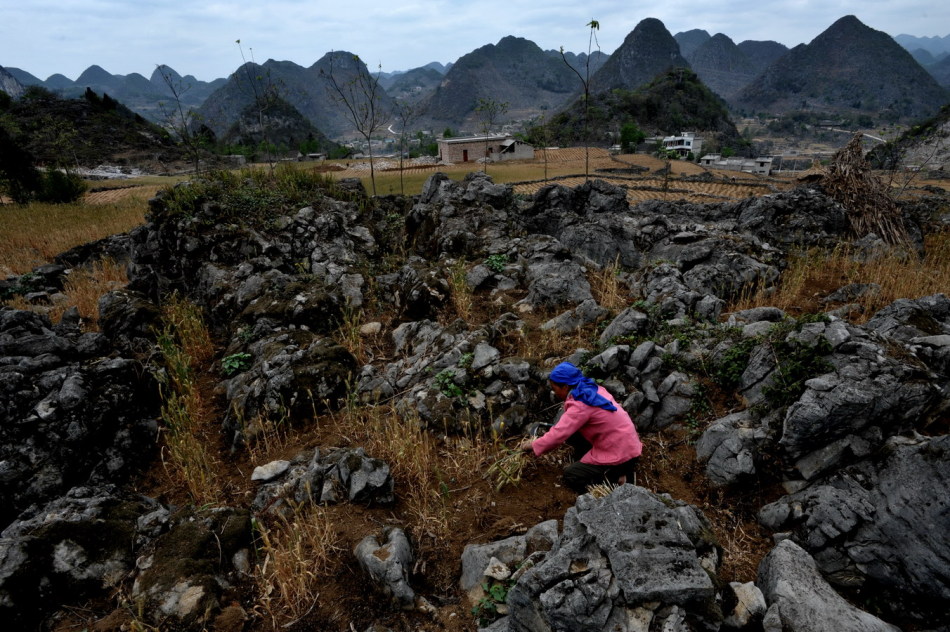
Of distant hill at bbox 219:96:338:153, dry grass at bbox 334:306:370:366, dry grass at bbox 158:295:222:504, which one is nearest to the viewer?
dry grass at bbox 158:295:222:504

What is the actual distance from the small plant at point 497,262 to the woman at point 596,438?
15.3 ft

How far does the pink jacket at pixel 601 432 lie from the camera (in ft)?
12.7

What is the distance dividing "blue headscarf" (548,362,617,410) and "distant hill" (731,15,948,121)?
195383 mm

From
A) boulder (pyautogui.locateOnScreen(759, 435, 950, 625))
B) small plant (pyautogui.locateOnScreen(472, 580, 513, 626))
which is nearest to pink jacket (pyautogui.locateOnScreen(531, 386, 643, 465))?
boulder (pyautogui.locateOnScreen(759, 435, 950, 625))

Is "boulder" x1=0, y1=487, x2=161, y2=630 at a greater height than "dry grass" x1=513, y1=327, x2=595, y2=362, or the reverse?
"dry grass" x1=513, y1=327, x2=595, y2=362

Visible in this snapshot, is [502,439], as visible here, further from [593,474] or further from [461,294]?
[461,294]

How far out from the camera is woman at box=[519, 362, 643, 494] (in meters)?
3.88

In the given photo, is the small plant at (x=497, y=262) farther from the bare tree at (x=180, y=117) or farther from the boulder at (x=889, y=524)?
the bare tree at (x=180, y=117)

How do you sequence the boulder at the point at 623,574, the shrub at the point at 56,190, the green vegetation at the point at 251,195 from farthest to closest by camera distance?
the shrub at the point at 56,190 → the green vegetation at the point at 251,195 → the boulder at the point at 623,574

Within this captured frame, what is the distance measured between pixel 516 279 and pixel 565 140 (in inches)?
3150

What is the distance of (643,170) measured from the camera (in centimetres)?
4488

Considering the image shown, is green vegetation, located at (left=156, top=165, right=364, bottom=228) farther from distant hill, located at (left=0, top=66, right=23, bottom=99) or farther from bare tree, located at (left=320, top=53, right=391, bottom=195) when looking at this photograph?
distant hill, located at (left=0, top=66, right=23, bottom=99)

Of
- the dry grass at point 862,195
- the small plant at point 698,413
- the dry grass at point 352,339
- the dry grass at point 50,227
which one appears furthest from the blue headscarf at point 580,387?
the dry grass at point 50,227

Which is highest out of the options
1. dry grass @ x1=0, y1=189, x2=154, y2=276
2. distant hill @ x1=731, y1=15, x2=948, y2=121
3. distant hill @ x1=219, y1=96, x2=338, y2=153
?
distant hill @ x1=731, y1=15, x2=948, y2=121
